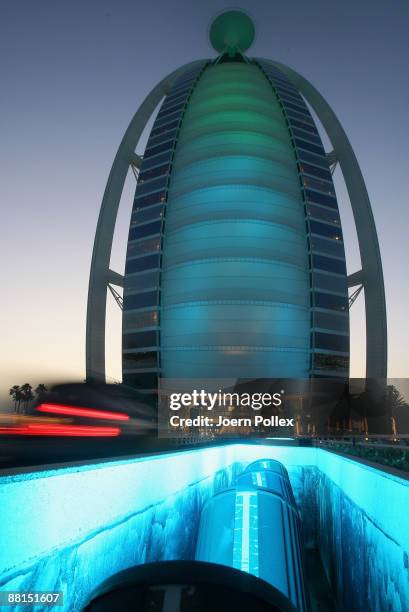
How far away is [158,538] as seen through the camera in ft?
35.2

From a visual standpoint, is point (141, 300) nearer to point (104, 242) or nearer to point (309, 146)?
point (104, 242)

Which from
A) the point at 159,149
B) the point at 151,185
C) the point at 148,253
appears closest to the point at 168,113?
the point at 159,149

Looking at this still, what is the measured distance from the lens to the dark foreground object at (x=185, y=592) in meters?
3.26

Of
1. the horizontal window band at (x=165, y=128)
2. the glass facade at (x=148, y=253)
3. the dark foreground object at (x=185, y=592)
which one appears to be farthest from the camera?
the horizontal window band at (x=165, y=128)

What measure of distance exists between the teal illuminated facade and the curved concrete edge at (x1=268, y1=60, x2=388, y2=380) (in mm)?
7977

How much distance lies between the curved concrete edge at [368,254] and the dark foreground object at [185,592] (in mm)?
81593

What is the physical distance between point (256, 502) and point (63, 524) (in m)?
4.89

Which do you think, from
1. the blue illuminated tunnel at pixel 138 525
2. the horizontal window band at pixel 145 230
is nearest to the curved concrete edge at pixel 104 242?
the horizontal window band at pixel 145 230

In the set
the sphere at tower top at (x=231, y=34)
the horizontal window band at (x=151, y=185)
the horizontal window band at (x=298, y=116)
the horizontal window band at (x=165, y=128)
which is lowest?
the horizontal window band at (x=151, y=185)

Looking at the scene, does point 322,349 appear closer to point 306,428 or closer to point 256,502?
point 306,428

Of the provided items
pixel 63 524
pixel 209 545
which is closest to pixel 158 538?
pixel 209 545

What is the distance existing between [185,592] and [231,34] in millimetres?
126340

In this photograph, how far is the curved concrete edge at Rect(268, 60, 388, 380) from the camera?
3174 inches

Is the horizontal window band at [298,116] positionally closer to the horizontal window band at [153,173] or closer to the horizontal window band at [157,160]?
the horizontal window band at [157,160]
